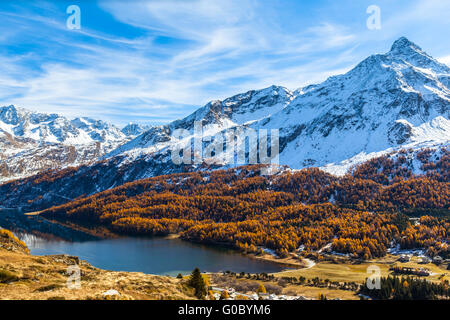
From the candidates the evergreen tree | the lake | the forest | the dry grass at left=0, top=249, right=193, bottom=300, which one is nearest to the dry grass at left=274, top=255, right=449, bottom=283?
the forest

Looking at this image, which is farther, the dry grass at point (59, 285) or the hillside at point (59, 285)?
the dry grass at point (59, 285)

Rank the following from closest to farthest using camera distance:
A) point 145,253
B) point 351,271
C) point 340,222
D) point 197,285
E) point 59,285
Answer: point 59,285 < point 197,285 < point 351,271 < point 145,253 < point 340,222

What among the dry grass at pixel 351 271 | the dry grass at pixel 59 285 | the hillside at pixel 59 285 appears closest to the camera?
the hillside at pixel 59 285

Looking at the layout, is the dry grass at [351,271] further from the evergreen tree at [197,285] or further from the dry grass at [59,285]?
the dry grass at [59,285]

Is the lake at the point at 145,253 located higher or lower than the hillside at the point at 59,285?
lower

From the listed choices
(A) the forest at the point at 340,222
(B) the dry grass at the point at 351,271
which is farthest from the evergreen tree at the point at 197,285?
(A) the forest at the point at 340,222

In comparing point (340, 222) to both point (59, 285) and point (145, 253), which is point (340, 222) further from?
point (59, 285)

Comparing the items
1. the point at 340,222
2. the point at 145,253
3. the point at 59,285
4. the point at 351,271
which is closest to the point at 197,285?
the point at 59,285

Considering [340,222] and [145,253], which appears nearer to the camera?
[145,253]
